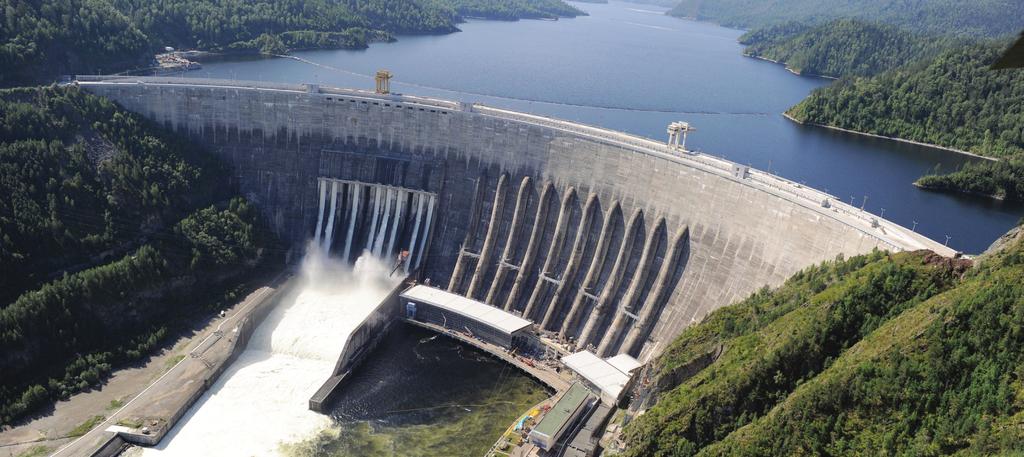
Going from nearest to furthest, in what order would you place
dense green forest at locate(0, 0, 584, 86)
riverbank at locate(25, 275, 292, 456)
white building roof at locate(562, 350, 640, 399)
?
riverbank at locate(25, 275, 292, 456) → white building roof at locate(562, 350, 640, 399) → dense green forest at locate(0, 0, 584, 86)

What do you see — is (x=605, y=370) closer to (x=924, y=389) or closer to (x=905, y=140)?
(x=924, y=389)

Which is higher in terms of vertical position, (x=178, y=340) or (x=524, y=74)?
(x=524, y=74)

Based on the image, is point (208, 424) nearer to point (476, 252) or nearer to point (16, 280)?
point (16, 280)

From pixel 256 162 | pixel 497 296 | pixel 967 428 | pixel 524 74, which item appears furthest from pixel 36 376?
pixel 524 74

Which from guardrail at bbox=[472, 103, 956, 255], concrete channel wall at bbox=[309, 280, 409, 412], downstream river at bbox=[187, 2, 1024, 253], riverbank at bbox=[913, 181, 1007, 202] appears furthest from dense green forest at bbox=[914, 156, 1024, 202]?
concrete channel wall at bbox=[309, 280, 409, 412]

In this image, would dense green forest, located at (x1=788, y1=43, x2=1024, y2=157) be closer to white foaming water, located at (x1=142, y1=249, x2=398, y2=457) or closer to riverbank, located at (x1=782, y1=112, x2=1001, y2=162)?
riverbank, located at (x1=782, y1=112, x2=1001, y2=162)

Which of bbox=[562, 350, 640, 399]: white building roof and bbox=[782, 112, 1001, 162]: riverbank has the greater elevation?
bbox=[782, 112, 1001, 162]: riverbank
